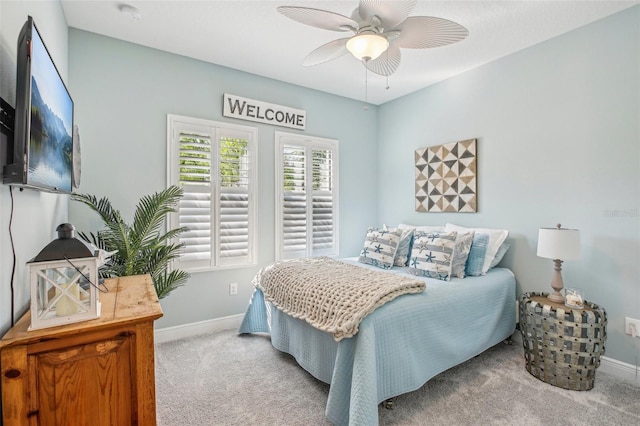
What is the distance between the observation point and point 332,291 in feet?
6.59

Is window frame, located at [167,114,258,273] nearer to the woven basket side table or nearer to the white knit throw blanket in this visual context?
the white knit throw blanket

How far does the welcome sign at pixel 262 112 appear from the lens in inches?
126

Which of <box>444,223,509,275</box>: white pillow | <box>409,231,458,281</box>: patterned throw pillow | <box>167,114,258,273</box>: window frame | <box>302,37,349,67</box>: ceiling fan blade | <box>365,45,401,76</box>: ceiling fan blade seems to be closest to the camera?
<box>302,37,349,67</box>: ceiling fan blade

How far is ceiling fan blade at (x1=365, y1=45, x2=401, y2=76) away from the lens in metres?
2.16

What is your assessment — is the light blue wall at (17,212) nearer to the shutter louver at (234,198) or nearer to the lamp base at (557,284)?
the shutter louver at (234,198)

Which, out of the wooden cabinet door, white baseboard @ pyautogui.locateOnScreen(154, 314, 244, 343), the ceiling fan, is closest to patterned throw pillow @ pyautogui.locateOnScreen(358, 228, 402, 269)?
white baseboard @ pyautogui.locateOnScreen(154, 314, 244, 343)

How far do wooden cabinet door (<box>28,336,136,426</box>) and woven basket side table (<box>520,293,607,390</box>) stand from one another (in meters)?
2.52

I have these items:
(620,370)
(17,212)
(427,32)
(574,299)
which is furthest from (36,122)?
(620,370)

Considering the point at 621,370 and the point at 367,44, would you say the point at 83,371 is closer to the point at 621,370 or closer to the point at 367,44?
the point at 367,44

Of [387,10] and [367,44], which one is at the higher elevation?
[387,10]

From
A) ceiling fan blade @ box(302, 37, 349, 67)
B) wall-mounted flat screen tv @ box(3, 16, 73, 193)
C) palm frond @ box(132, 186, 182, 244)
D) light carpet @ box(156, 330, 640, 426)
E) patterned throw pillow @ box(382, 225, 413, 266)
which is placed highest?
ceiling fan blade @ box(302, 37, 349, 67)

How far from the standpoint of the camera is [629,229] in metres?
2.24

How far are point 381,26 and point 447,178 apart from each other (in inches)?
79.2


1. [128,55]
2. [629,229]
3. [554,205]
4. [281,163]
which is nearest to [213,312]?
[281,163]
